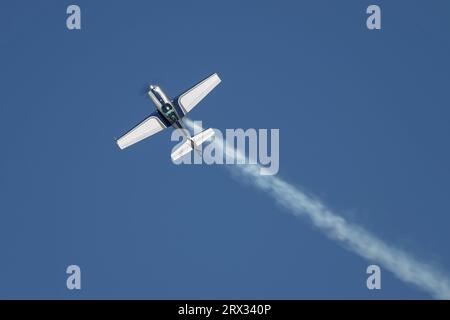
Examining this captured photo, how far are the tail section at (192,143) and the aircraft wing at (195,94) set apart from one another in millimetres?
2116

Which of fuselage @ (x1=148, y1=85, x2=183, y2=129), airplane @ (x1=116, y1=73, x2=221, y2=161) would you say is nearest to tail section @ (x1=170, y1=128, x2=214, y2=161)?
airplane @ (x1=116, y1=73, x2=221, y2=161)

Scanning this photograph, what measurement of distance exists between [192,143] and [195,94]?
10.8ft

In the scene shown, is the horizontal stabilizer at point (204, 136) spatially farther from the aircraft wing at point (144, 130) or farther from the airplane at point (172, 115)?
the aircraft wing at point (144, 130)

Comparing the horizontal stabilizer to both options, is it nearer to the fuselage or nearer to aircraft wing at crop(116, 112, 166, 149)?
the fuselage

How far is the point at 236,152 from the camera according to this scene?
2258 inches

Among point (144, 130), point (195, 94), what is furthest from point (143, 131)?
point (195, 94)

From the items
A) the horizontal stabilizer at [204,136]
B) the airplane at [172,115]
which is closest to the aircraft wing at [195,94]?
the airplane at [172,115]

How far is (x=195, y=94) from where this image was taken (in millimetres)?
55375

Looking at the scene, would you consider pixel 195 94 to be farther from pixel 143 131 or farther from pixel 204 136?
pixel 143 131

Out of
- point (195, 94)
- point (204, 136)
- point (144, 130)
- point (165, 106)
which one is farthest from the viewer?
point (144, 130)

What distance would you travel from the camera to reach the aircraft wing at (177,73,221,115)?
5519 cm
